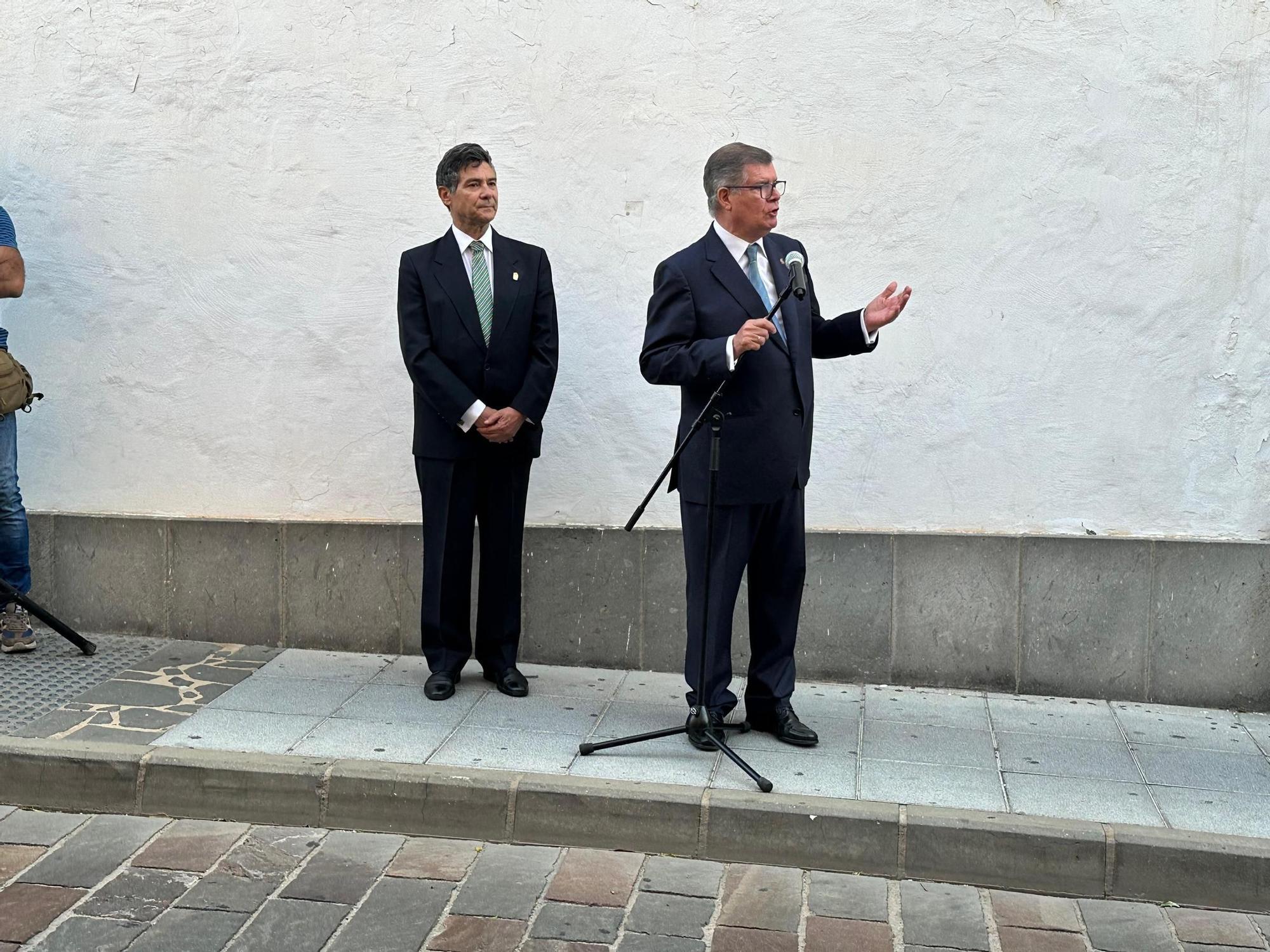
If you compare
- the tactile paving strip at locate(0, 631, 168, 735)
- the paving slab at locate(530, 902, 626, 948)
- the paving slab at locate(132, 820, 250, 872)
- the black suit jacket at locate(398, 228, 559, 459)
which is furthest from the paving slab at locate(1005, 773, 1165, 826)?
the tactile paving strip at locate(0, 631, 168, 735)

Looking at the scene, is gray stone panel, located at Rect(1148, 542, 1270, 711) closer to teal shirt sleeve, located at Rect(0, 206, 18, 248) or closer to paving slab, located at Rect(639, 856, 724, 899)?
paving slab, located at Rect(639, 856, 724, 899)

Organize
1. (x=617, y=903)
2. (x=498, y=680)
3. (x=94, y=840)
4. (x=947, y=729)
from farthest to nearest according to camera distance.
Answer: (x=498, y=680), (x=947, y=729), (x=94, y=840), (x=617, y=903)

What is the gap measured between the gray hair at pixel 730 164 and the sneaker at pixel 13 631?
11.6ft

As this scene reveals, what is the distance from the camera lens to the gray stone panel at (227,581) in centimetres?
636

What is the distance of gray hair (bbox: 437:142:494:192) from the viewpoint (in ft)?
17.9

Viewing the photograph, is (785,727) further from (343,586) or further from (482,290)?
(343,586)

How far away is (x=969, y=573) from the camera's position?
586 centimetres

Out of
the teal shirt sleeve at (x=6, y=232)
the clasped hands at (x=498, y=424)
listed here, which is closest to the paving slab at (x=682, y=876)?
the clasped hands at (x=498, y=424)

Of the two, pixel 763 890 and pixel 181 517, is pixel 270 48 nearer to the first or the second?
pixel 181 517

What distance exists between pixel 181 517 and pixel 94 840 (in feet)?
7.10

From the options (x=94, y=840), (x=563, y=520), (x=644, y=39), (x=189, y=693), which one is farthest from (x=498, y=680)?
(x=644, y=39)

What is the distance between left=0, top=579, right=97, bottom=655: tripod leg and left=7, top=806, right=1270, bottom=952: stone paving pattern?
4.90 feet

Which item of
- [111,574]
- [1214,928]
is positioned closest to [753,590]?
[1214,928]

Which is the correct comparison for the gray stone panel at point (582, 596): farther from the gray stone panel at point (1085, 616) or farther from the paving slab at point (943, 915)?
the paving slab at point (943, 915)
